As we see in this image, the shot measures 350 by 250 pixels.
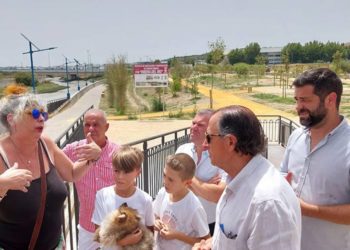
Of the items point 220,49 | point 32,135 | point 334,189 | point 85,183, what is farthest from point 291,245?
point 220,49

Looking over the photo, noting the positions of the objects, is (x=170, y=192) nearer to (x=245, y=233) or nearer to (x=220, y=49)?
(x=245, y=233)

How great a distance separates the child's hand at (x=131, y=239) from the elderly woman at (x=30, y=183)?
510 millimetres

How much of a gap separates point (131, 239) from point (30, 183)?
2.41 ft

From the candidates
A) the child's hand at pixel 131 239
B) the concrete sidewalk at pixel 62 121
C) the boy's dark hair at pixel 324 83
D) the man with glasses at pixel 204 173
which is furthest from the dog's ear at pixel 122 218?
the boy's dark hair at pixel 324 83

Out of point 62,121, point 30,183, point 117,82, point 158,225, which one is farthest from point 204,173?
point 117,82

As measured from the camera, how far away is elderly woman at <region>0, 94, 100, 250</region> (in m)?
2.40

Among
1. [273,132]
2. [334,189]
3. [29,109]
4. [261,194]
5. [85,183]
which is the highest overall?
[29,109]

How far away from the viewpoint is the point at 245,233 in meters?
1.63

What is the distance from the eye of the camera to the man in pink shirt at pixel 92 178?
3.18 m

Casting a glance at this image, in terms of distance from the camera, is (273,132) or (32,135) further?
(273,132)

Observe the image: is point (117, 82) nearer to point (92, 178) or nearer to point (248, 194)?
point (92, 178)

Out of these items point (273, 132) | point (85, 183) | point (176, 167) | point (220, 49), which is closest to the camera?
point (176, 167)

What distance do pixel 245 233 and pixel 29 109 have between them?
5.46 feet

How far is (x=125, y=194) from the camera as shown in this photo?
9.34 feet
